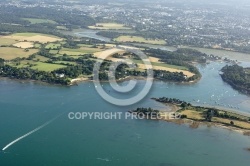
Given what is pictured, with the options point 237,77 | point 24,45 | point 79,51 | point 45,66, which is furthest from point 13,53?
point 237,77

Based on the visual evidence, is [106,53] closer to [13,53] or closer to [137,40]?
[13,53]

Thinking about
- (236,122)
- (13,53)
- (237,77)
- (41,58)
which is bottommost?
(236,122)

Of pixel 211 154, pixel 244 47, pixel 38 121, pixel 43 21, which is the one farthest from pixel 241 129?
pixel 43 21

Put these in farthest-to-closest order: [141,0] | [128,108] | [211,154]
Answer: [141,0]
[128,108]
[211,154]

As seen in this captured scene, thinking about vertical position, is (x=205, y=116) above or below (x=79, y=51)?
below

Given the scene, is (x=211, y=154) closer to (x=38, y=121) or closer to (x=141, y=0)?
(x=38, y=121)
